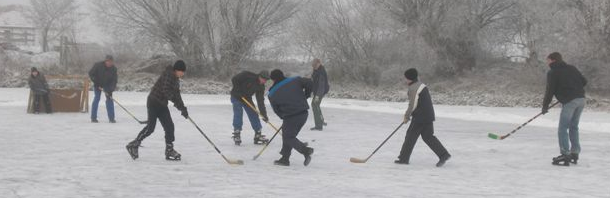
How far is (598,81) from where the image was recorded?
2425 cm

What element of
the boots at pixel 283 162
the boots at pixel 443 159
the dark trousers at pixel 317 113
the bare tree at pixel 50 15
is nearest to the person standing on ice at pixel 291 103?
the boots at pixel 283 162

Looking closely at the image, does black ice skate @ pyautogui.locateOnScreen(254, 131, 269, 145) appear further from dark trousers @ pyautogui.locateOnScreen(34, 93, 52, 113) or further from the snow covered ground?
dark trousers @ pyautogui.locateOnScreen(34, 93, 52, 113)

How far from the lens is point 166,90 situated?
337 inches

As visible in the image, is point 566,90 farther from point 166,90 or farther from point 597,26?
point 597,26

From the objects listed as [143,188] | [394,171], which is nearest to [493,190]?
[394,171]

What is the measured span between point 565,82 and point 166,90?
5083 mm

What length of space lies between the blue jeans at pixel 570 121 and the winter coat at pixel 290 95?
3.32 m

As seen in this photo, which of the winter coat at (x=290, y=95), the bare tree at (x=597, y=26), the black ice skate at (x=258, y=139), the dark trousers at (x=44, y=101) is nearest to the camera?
the winter coat at (x=290, y=95)

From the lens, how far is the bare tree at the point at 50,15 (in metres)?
71.7

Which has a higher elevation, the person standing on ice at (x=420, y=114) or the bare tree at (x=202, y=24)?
the bare tree at (x=202, y=24)

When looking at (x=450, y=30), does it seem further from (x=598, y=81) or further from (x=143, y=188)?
(x=143, y=188)

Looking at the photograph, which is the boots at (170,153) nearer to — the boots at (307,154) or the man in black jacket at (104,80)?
the boots at (307,154)

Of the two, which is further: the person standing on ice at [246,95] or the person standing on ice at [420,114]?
the person standing on ice at [246,95]

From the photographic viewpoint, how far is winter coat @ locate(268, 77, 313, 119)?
8516mm
